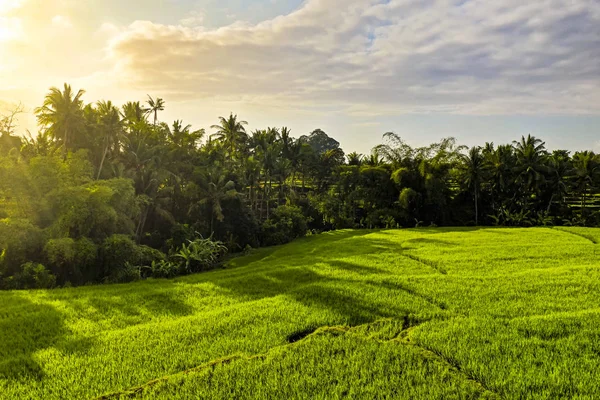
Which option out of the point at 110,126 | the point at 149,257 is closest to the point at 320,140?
the point at 110,126

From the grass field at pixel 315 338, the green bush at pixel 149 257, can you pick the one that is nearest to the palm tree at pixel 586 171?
the grass field at pixel 315 338

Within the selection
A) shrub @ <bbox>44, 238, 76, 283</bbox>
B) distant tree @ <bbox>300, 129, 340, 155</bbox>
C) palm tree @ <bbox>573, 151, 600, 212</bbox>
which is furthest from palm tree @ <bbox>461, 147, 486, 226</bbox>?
distant tree @ <bbox>300, 129, 340, 155</bbox>

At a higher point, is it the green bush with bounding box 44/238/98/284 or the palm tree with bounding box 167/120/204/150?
the palm tree with bounding box 167/120/204/150

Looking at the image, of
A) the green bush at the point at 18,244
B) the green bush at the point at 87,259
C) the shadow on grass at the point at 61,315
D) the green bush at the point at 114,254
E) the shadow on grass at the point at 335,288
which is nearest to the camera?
the shadow on grass at the point at 61,315

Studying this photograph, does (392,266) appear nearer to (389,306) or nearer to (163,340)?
(389,306)

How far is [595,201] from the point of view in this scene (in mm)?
47188

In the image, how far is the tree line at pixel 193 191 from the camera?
1692cm

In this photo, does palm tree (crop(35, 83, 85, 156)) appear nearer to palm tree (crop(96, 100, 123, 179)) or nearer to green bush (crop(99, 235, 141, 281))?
palm tree (crop(96, 100, 123, 179))

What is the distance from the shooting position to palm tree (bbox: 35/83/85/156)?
23.5 metres

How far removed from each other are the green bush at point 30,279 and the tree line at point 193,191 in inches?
2.1

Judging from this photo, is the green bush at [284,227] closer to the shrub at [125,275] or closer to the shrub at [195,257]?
the shrub at [195,257]

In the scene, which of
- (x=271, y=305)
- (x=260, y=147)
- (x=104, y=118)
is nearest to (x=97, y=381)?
(x=271, y=305)

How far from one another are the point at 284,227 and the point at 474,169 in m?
20.1

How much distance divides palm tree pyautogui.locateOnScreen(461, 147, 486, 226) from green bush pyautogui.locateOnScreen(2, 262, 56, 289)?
119ft
